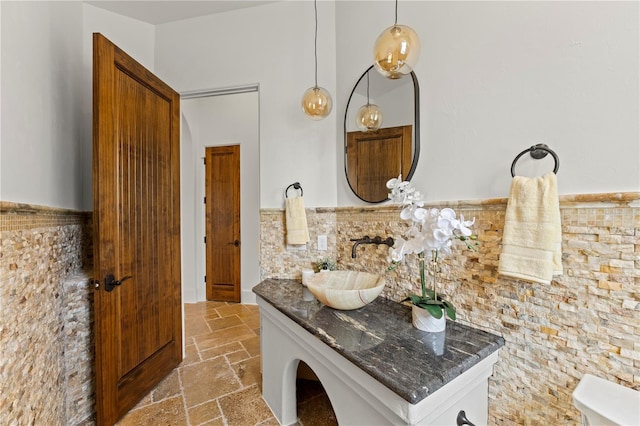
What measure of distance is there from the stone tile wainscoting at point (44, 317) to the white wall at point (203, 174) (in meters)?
1.78

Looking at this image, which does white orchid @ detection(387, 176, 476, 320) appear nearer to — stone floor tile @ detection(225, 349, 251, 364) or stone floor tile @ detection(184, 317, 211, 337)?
stone floor tile @ detection(225, 349, 251, 364)

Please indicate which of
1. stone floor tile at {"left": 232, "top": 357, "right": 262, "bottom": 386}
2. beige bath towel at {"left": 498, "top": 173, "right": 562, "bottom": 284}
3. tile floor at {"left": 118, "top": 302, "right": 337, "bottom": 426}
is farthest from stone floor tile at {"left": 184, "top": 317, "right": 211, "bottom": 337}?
beige bath towel at {"left": 498, "top": 173, "right": 562, "bottom": 284}

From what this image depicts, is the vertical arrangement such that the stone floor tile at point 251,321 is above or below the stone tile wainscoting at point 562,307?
below

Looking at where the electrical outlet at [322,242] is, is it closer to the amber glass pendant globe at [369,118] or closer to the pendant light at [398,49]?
the amber glass pendant globe at [369,118]

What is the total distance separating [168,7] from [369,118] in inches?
79.1

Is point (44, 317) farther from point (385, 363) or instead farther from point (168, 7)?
point (168, 7)

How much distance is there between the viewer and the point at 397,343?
1075 millimetres

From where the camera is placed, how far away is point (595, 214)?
2.90ft

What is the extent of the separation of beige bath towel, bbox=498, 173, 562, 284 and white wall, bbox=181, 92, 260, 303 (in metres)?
3.06

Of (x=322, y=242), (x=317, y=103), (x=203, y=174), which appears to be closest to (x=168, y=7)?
(x=317, y=103)

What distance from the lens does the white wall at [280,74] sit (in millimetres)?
2088

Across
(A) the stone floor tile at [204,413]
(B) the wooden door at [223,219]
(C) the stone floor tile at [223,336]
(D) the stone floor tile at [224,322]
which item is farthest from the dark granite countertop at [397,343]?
(B) the wooden door at [223,219]

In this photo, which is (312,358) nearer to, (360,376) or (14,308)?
(360,376)

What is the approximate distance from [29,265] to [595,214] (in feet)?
7.88
